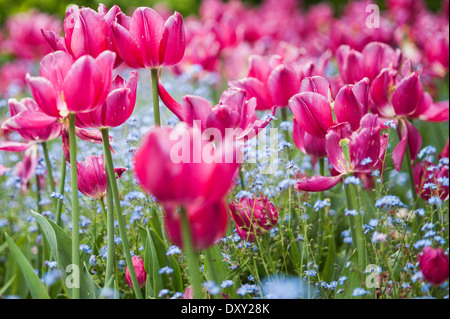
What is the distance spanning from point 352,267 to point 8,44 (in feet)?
17.6

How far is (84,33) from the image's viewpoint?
53.6 inches

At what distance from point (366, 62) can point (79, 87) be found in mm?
1030

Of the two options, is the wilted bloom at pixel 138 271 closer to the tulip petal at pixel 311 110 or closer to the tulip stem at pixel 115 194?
the tulip stem at pixel 115 194

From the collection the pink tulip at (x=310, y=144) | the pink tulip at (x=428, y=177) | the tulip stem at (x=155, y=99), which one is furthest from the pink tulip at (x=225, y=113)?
the pink tulip at (x=428, y=177)

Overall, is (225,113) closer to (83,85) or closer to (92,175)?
(83,85)

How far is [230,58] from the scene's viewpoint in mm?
4211

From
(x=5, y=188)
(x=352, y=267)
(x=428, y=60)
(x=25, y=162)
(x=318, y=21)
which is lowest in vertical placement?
(x=352, y=267)

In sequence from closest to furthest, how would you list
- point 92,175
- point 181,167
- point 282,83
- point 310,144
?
point 181,167
point 92,175
point 310,144
point 282,83

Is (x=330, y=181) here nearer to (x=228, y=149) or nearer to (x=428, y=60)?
(x=228, y=149)

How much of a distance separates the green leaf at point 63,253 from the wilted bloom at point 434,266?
77 centimetres

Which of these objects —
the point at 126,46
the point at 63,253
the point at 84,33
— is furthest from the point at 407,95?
the point at 63,253

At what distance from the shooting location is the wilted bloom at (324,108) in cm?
138

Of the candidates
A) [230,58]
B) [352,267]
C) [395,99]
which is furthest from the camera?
[230,58]
